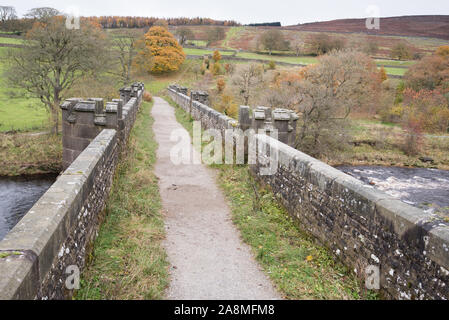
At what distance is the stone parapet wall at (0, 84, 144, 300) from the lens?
2326mm

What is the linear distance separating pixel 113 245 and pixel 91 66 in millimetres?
18432

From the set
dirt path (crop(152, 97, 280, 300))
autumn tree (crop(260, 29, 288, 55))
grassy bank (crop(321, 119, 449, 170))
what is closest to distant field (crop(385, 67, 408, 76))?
grassy bank (crop(321, 119, 449, 170))

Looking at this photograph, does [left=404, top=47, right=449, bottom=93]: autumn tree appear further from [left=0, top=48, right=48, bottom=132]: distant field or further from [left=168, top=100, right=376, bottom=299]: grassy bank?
[left=0, top=48, right=48, bottom=132]: distant field

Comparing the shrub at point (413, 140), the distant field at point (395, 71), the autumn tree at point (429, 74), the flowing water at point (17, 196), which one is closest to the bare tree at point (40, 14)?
the flowing water at point (17, 196)

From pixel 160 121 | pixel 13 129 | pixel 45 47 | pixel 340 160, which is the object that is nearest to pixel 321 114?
pixel 340 160

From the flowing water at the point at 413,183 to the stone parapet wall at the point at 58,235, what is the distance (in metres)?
14.1

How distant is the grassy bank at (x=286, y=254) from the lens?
12.9ft

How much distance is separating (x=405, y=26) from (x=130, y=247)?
118 meters

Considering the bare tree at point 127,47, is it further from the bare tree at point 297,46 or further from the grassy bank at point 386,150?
the bare tree at point 297,46

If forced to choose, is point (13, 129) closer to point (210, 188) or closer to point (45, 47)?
point (45, 47)

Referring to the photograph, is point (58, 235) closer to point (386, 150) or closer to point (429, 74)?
point (386, 150)

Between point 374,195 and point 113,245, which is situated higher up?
point 374,195

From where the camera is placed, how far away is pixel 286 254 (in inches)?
186

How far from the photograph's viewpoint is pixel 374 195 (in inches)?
151
